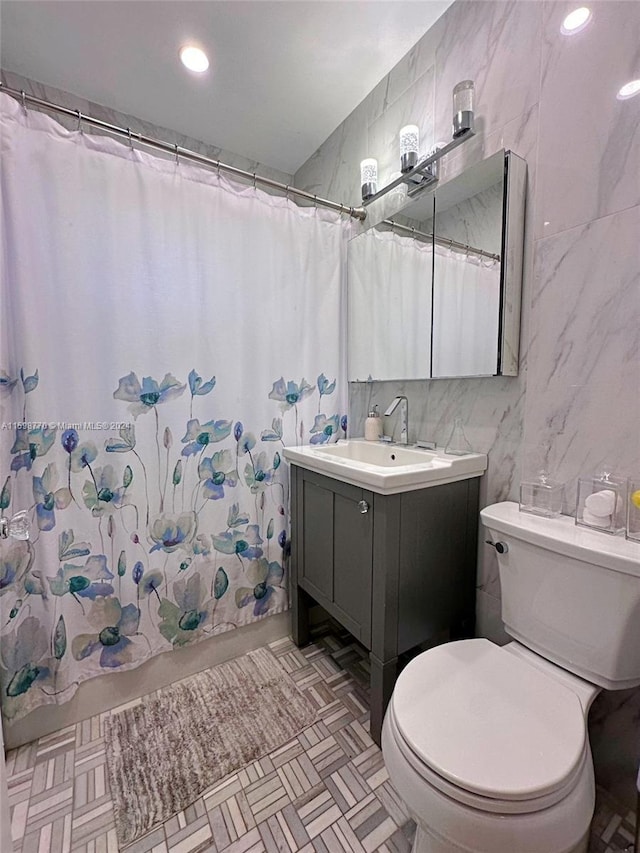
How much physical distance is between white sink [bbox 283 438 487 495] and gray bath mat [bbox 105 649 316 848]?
3.01ft

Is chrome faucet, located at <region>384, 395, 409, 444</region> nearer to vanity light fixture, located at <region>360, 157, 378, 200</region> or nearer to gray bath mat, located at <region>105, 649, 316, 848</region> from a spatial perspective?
vanity light fixture, located at <region>360, 157, 378, 200</region>

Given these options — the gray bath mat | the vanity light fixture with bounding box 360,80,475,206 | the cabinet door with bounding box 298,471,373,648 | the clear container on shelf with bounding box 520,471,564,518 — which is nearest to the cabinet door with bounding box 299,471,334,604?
the cabinet door with bounding box 298,471,373,648

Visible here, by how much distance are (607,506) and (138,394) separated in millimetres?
1537

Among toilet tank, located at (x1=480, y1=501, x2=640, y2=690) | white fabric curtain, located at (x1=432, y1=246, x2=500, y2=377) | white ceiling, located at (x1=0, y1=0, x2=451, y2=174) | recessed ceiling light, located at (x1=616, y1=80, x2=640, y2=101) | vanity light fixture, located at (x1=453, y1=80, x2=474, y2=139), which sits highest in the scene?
white ceiling, located at (x1=0, y1=0, x2=451, y2=174)

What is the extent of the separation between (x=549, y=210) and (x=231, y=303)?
116 centimetres

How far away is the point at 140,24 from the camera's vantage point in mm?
1415

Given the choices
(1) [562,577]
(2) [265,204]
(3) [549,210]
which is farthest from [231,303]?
(1) [562,577]

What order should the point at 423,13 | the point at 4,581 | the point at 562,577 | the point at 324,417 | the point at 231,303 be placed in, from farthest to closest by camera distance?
the point at 324,417 < the point at 231,303 < the point at 423,13 < the point at 4,581 < the point at 562,577

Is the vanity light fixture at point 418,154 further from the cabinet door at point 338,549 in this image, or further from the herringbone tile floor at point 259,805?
the herringbone tile floor at point 259,805

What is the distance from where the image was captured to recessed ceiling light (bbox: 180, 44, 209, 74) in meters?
1.52

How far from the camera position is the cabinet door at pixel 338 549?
1265 millimetres

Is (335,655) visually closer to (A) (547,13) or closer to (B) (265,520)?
(B) (265,520)

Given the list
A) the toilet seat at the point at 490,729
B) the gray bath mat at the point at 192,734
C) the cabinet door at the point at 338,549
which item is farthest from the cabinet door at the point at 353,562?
the gray bath mat at the point at 192,734

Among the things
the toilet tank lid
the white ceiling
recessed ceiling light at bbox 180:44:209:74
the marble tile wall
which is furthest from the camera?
recessed ceiling light at bbox 180:44:209:74
